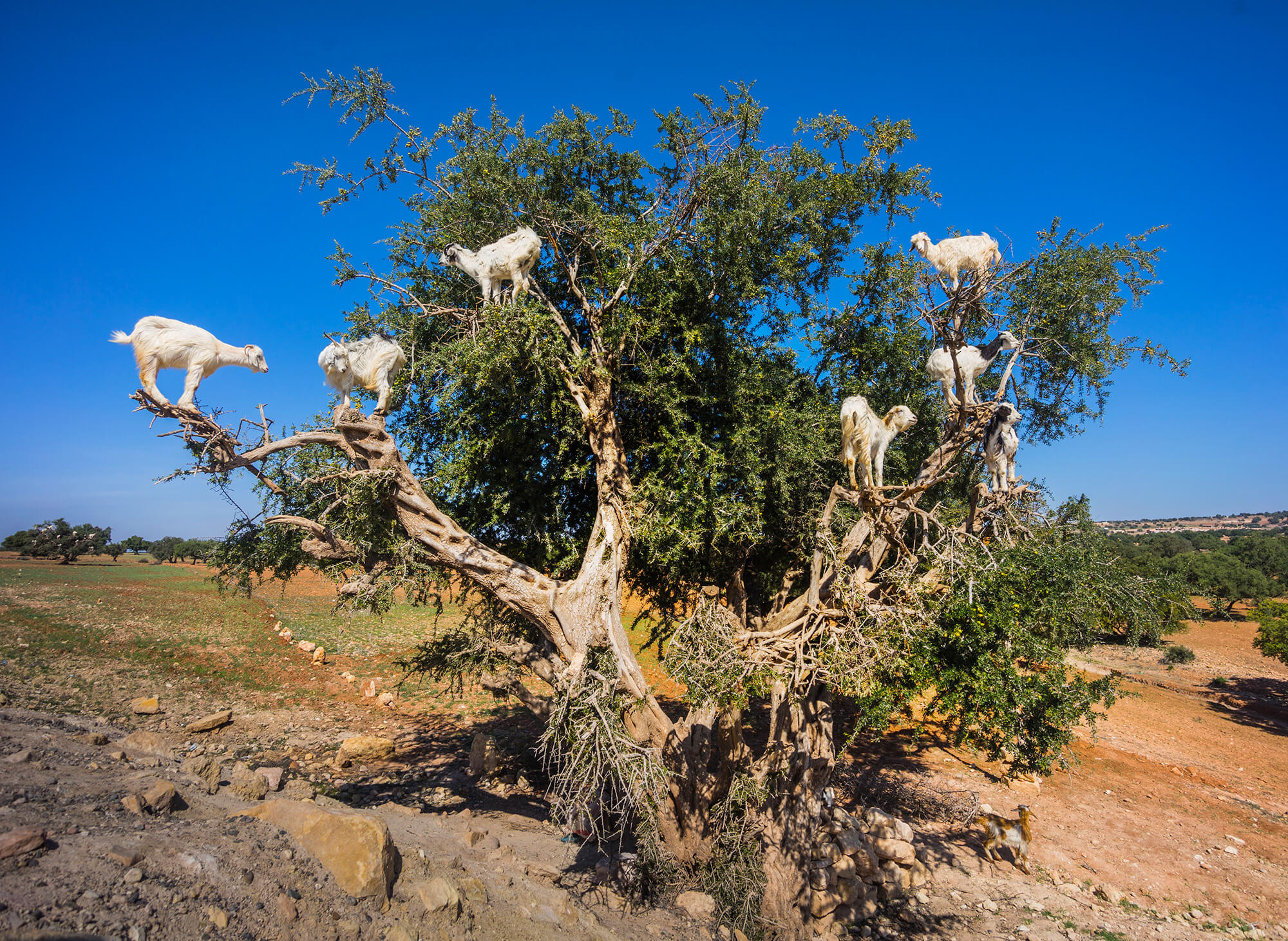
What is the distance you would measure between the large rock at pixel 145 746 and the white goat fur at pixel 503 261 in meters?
6.47

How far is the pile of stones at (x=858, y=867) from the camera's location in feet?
23.7

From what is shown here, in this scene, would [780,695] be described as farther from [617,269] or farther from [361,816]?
[617,269]

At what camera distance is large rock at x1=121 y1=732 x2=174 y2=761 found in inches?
262

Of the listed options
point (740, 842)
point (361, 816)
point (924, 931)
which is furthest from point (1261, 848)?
point (361, 816)

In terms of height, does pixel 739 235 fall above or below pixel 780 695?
above

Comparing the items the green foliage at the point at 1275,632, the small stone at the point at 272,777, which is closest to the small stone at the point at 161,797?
the small stone at the point at 272,777

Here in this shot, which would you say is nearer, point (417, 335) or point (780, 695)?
point (780, 695)

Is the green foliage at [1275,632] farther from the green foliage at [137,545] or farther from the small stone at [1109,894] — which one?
the green foliage at [137,545]

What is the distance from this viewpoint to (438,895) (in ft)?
15.4

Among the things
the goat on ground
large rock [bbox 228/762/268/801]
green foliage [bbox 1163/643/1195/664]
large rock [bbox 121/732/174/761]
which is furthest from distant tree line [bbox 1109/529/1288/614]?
large rock [bbox 121/732/174/761]

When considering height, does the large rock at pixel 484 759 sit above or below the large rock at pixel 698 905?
above

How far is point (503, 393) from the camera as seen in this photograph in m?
7.40

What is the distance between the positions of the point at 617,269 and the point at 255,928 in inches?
273

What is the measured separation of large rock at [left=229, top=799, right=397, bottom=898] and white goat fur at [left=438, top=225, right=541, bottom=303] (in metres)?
5.34
